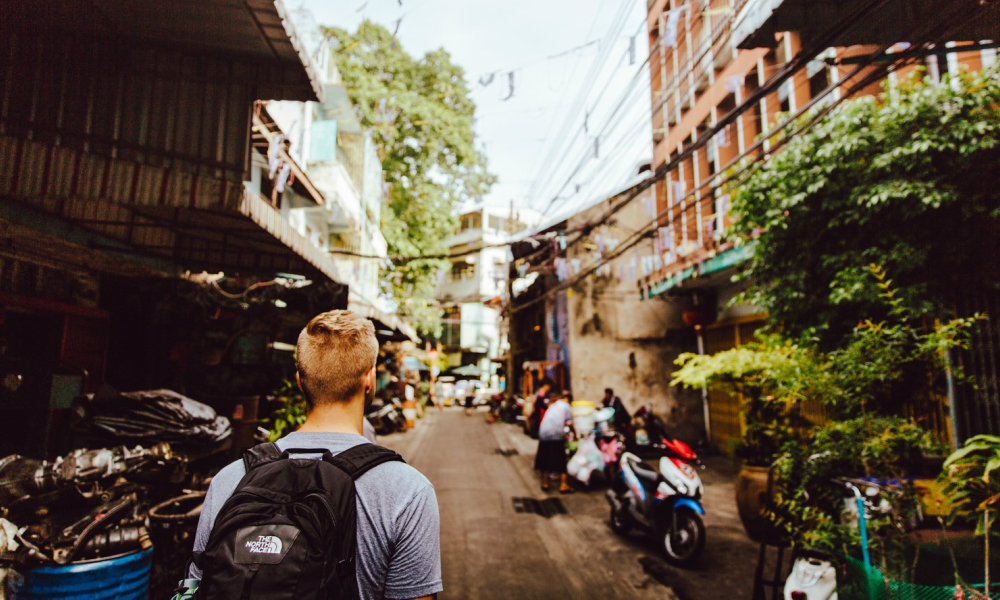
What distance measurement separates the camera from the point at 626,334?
16141mm

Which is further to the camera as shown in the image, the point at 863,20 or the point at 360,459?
the point at 863,20

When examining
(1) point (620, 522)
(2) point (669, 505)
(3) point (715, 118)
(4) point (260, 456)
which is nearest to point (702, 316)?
(3) point (715, 118)

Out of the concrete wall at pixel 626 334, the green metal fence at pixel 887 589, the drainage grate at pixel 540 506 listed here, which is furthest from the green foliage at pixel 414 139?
the green metal fence at pixel 887 589

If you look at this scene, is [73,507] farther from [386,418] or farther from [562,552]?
[386,418]

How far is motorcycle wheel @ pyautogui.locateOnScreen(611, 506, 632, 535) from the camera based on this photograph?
20.9ft

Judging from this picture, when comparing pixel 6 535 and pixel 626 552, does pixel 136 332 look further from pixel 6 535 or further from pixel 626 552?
pixel 626 552

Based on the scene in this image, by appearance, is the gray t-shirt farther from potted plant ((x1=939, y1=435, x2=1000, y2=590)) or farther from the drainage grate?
the drainage grate

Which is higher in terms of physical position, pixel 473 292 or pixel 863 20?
pixel 473 292

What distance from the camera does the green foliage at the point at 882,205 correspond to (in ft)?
16.5

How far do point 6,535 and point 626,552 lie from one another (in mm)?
5417

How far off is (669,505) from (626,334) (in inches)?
423

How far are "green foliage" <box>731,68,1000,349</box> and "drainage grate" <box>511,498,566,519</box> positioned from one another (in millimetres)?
4164

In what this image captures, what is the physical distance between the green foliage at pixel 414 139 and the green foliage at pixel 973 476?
17.9 metres

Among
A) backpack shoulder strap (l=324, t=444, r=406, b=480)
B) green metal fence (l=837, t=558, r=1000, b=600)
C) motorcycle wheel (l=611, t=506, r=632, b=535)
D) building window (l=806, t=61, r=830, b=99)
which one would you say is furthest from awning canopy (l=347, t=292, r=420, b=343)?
building window (l=806, t=61, r=830, b=99)
